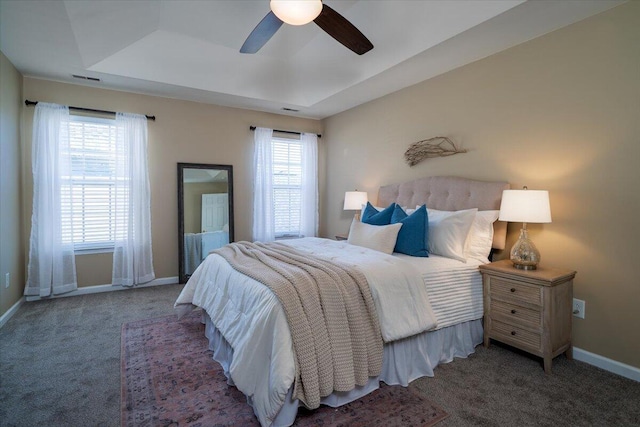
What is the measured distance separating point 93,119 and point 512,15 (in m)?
4.52

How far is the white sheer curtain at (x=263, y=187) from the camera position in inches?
198

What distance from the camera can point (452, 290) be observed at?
2471 millimetres

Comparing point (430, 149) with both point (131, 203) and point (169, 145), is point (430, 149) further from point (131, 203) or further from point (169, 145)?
point (131, 203)

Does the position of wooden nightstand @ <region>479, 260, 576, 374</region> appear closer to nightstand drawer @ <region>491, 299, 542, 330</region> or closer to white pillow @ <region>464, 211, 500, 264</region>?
nightstand drawer @ <region>491, 299, 542, 330</region>

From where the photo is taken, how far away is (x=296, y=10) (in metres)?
2.05

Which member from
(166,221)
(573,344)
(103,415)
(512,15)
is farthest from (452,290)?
(166,221)

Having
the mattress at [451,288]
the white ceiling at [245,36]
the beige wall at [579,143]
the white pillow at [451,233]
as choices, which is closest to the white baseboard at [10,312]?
the white ceiling at [245,36]

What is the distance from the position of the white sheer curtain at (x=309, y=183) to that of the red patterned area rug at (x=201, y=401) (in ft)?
10.4

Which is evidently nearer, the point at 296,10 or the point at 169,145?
the point at 296,10

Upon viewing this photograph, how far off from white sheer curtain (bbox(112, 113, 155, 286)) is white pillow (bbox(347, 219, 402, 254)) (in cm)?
286

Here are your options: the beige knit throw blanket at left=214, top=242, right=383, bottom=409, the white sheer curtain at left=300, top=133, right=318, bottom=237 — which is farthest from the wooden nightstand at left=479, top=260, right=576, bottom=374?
the white sheer curtain at left=300, top=133, right=318, bottom=237

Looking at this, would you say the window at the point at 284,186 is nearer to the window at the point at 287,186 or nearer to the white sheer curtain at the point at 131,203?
the window at the point at 287,186

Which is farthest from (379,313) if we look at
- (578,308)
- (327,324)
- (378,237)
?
(578,308)

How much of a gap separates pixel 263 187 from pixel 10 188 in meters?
2.88
